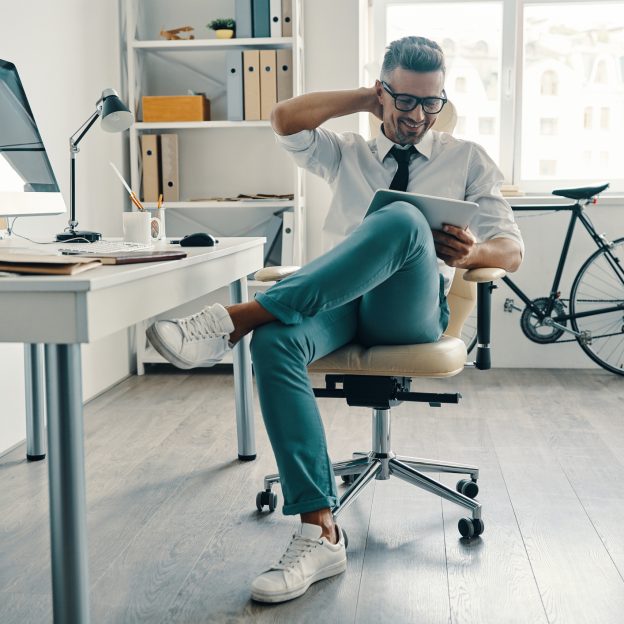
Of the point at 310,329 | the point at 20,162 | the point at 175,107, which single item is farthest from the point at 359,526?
the point at 175,107

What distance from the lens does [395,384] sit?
1815 millimetres

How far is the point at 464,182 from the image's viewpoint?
2.14 m

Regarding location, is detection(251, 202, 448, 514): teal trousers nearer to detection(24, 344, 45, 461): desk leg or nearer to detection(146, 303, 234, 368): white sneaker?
detection(146, 303, 234, 368): white sneaker

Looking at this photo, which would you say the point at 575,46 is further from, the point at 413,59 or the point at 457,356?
the point at 457,356

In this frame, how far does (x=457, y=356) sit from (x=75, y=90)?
199cm

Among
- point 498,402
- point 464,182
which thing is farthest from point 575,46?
point 464,182

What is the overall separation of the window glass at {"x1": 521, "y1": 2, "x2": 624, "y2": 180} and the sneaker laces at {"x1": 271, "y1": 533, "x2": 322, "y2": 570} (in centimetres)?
282

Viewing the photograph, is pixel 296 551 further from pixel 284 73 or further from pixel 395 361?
pixel 284 73

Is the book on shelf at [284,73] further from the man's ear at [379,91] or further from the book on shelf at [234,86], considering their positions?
the man's ear at [379,91]

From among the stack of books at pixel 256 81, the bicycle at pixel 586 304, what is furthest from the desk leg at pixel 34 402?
the bicycle at pixel 586 304

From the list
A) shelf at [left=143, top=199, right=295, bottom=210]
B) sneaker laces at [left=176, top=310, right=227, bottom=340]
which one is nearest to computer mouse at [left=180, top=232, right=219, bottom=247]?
sneaker laces at [left=176, top=310, right=227, bottom=340]

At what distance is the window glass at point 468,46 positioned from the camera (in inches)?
155

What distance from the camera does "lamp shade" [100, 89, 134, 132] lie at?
2.30 meters

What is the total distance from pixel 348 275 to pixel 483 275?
0.36 m
